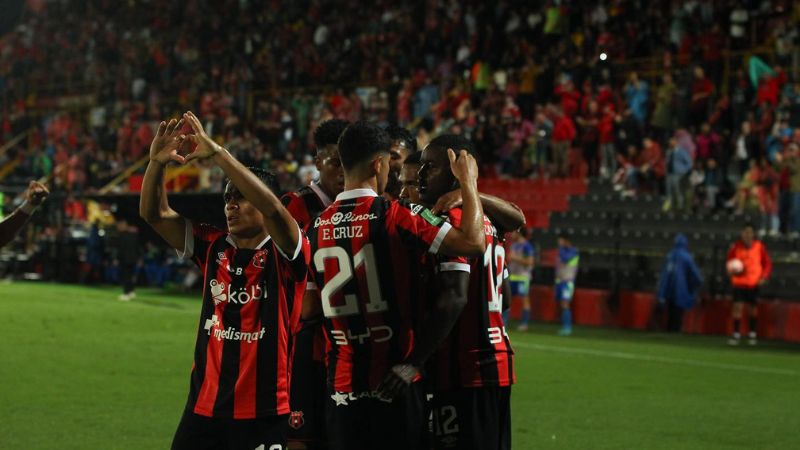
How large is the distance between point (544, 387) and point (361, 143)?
9.06 m

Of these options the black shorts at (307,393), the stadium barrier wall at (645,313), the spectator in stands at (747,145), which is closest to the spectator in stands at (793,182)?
the spectator in stands at (747,145)

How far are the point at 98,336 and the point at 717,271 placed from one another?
10.9 metres

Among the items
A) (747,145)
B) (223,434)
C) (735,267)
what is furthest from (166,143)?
(747,145)

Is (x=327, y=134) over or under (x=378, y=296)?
over

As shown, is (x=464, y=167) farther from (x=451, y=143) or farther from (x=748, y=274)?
(x=748, y=274)

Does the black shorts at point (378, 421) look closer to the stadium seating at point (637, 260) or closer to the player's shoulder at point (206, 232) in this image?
the player's shoulder at point (206, 232)

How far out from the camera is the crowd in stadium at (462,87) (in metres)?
26.6

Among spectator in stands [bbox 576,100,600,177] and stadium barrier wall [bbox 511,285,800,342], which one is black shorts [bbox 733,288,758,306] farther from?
spectator in stands [bbox 576,100,600,177]

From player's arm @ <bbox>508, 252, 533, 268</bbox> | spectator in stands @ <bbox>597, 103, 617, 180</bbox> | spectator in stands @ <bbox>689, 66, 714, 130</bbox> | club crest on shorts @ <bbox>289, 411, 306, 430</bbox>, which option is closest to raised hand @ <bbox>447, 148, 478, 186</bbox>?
club crest on shorts @ <bbox>289, 411, 306, 430</bbox>

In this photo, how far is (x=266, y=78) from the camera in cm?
4144

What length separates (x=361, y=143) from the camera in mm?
5754

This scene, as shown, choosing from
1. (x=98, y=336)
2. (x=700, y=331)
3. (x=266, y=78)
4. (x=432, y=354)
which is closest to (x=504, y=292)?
(x=432, y=354)

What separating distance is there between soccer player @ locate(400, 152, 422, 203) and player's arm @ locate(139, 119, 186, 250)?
1.28 m

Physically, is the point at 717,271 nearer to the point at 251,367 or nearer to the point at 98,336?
the point at 98,336
